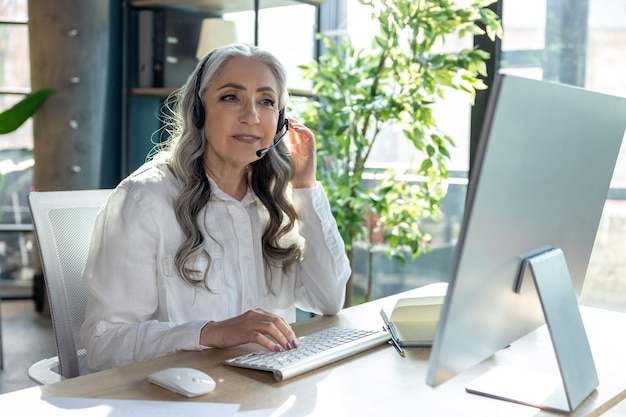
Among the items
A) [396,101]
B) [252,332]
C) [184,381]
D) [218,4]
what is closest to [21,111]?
[218,4]

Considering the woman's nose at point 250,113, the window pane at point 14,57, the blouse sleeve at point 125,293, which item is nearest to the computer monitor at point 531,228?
the blouse sleeve at point 125,293

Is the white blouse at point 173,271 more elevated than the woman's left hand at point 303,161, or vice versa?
the woman's left hand at point 303,161

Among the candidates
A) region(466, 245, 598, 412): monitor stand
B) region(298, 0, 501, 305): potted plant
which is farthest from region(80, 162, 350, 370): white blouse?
region(298, 0, 501, 305): potted plant

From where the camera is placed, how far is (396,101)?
2912 millimetres

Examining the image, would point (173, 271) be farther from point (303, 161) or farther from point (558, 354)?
point (558, 354)

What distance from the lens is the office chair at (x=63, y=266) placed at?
1.63 metres

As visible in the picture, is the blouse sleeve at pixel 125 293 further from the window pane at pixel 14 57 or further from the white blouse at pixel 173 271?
the window pane at pixel 14 57

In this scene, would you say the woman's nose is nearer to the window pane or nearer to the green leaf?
the green leaf

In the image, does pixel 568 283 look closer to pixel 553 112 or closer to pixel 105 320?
pixel 553 112

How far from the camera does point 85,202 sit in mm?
1779

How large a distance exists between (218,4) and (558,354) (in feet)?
10.1

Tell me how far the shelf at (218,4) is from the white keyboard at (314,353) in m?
2.27

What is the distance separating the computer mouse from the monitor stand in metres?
0.42

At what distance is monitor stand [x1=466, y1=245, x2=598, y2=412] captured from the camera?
114 cm
